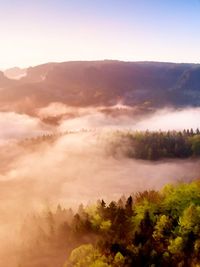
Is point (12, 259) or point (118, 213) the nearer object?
point (118, 213)

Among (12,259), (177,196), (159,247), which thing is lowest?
(12,259)

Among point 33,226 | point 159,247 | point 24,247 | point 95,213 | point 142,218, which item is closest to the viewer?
point 159,247

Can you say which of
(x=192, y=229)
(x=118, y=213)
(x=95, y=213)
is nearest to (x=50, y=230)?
(x=95, y=213)

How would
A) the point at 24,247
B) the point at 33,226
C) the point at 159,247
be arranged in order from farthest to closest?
the point at 33,226
the point at 24,247
the point at 159,247

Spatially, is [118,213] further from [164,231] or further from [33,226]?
[33,226]

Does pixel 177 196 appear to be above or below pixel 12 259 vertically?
above

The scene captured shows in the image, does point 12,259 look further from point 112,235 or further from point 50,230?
point 112,235
